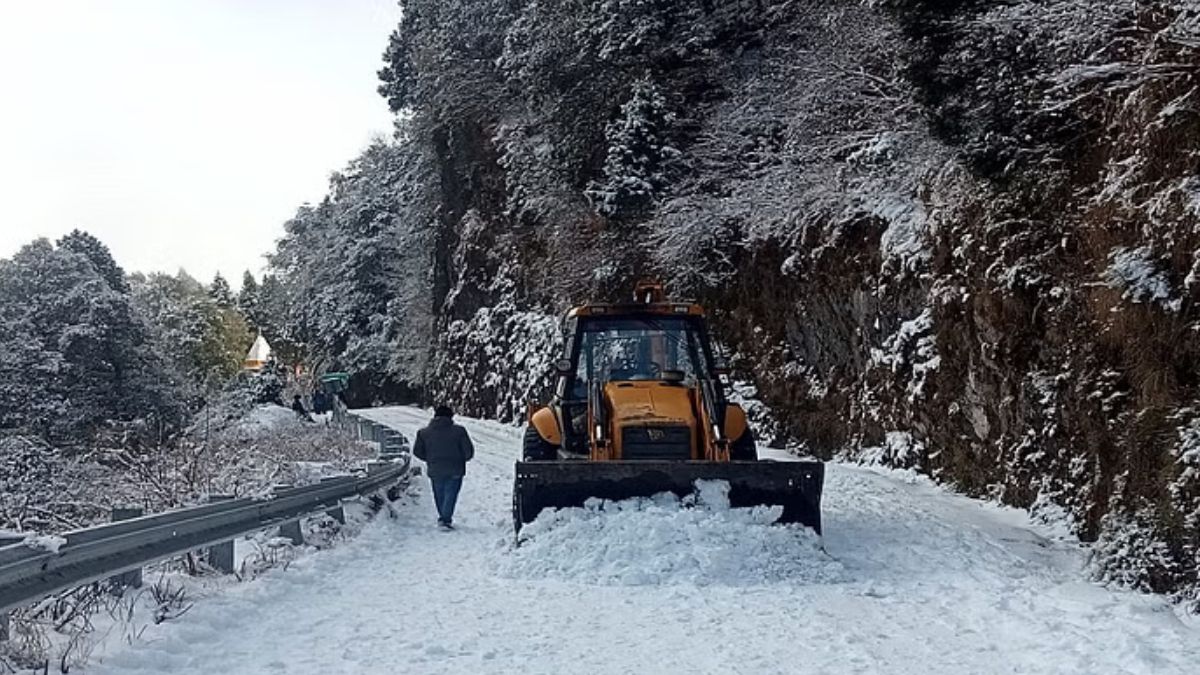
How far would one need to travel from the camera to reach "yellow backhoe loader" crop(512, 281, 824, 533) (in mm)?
10539

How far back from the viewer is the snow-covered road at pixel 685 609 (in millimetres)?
6637

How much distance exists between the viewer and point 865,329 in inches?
771

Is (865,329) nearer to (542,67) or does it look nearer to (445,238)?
(542,67)

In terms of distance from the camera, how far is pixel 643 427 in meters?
11.6

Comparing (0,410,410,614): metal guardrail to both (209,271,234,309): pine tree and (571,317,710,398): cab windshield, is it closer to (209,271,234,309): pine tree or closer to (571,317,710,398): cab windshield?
(571,317,710,398): cab windshield

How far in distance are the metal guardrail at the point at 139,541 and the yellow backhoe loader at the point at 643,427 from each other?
220 centimetres

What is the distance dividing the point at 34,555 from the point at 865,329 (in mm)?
15704

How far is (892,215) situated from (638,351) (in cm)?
744

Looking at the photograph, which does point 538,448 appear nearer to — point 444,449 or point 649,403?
point 649,403

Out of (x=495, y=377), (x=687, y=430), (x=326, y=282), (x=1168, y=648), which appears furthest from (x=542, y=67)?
(x=326, y=282)

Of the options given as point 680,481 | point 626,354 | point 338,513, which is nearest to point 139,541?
point 680,481

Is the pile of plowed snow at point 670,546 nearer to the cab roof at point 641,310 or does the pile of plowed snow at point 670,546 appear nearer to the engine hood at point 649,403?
the engine hood at point 649,403

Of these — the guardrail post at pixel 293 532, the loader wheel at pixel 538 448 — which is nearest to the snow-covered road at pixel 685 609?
the guardrail post at pixel 293 532

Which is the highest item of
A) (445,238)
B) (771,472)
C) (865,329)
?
(445,238)
